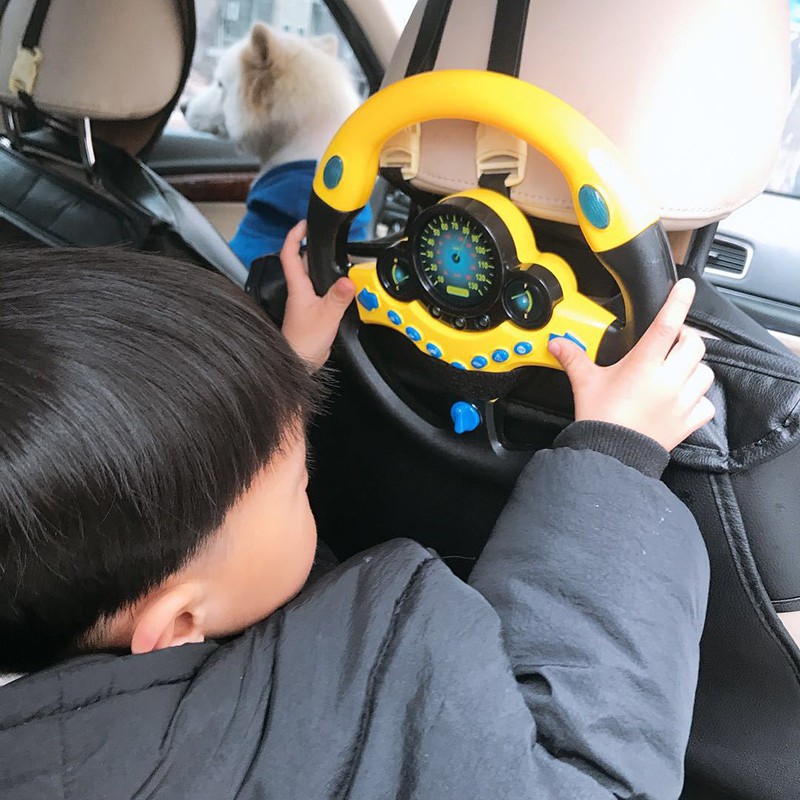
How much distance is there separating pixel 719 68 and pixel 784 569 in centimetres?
33

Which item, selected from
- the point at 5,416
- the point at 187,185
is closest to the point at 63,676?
the point at 5,416

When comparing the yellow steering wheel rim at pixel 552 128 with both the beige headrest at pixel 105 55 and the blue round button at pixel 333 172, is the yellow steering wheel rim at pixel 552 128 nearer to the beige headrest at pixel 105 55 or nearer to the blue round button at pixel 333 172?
the blue round button at pixel 333 172

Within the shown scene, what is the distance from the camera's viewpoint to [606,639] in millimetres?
526

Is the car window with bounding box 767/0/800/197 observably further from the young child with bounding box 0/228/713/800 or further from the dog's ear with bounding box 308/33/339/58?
the dog's ear with bounding box 308/33/339/58

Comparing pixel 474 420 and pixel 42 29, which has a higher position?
pixel 42 29

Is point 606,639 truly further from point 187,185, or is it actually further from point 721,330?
point 187,185

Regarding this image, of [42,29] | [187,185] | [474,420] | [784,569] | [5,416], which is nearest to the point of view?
[5,416]

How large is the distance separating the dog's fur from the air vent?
75 centimetres

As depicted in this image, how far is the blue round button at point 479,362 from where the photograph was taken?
608mm

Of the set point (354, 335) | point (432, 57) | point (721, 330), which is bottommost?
point (354, 335)

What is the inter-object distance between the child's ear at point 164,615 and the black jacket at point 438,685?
0.09 feet

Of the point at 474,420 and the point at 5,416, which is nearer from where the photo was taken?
the point at 5,416

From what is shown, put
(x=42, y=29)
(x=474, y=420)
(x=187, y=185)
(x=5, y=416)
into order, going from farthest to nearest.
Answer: (x=187, y=185)
(x=42, y=29)
(x=474, y=420)
(x=5, y=416)

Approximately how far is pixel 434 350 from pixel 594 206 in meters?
0.17
